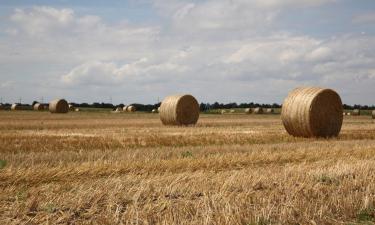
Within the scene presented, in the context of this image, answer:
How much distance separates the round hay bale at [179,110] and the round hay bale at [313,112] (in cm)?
772

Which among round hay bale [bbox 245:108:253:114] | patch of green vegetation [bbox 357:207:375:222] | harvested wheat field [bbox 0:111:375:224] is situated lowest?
patch of green vegetation [bbox 357:207:375:222]

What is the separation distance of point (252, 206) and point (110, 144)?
8980 millimetres

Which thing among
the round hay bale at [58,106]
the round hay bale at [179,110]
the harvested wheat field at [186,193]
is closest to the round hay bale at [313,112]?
the round hay bale at [179,110]

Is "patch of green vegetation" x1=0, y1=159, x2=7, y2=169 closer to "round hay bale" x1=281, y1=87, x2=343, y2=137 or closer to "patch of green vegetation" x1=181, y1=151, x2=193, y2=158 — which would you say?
"patch of green vegetation" x1=181, y1=151, x2=193, y2=158

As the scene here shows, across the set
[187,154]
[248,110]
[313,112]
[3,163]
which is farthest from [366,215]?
[248,110]

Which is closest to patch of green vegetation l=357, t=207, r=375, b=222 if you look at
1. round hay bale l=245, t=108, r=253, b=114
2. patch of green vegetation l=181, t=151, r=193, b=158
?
patch of green vegetation l=181, t=151, r=193, b=158

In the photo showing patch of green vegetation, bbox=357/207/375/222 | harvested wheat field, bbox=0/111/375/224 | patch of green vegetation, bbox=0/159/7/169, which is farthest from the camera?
patch of green vegetation, bbox=0/159/7/169

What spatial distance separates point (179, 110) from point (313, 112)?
362 inches

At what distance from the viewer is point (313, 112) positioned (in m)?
19.3

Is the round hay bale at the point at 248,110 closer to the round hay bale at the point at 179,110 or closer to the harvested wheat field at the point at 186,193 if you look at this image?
the round hay bale at the point at 179,110

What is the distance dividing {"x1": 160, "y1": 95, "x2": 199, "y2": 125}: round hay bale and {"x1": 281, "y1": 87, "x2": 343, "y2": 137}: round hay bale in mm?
7725

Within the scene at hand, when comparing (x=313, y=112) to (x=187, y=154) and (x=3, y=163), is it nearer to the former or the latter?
(x=187, y=154)

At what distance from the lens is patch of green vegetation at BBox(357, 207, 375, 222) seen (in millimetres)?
5477

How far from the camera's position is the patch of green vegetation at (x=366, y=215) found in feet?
18.0
